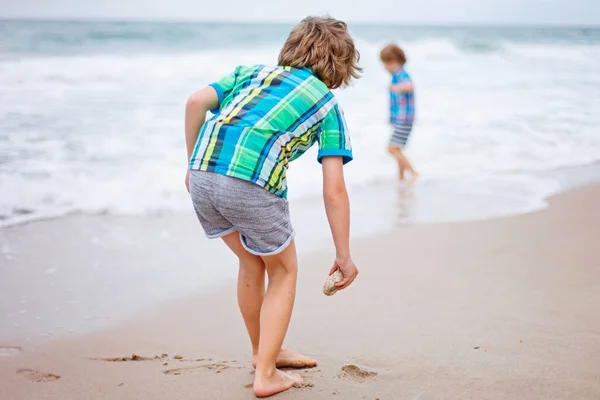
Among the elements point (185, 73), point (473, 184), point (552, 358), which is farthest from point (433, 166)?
point (185, 73)

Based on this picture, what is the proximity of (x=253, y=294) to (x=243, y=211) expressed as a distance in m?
0.45

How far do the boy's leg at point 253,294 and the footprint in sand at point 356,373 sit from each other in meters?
0.14

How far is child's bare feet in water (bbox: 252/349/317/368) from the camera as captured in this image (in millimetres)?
2641

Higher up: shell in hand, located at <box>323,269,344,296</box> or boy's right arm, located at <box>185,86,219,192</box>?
boy's right arm, located at <box>185,86,219,192</box>

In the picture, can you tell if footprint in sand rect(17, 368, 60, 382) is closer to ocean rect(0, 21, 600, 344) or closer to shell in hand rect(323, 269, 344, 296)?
ocean rect(0, 21, 600, 344)

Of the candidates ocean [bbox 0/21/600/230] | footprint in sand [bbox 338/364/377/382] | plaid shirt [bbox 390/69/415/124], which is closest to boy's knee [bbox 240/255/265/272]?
footprint in sand [bbox 338/364/377/382]

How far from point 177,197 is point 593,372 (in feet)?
12.9

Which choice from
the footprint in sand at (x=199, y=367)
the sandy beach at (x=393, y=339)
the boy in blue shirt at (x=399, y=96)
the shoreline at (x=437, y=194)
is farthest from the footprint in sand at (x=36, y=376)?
the boy in blue shirt at (x=399, y=96)

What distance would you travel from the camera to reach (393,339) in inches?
114

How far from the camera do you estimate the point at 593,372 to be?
244cm

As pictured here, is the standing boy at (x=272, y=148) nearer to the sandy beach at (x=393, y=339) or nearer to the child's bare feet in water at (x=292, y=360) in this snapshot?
the child's bare feet in water at (x=292, y=360)

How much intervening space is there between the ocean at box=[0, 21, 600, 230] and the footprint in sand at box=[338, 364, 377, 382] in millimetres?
2530

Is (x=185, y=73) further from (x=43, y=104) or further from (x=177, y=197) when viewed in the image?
(x=177, y=197)

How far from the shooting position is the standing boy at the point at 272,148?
2166mm
